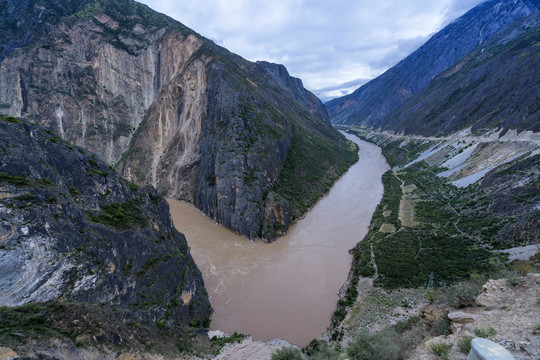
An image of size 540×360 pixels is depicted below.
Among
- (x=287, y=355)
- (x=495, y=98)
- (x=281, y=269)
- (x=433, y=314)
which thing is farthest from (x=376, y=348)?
(x=495, y=98)

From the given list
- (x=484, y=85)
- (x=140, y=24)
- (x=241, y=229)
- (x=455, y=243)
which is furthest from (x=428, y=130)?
(x=140, y=24)

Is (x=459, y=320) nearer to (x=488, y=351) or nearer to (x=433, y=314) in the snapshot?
(x=433, y=314)

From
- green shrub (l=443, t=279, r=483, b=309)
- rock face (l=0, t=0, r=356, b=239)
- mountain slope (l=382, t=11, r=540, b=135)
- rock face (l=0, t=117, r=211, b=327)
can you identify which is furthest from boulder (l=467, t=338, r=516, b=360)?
mountain slope (l=382, t=11, r=540, b=135)

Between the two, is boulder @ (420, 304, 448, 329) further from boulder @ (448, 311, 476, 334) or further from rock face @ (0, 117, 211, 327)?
rock face @ (0, 117, 211, 327)

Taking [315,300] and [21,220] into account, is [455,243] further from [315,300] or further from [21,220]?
[21,220]

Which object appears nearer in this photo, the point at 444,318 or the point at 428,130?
the point at 444,318

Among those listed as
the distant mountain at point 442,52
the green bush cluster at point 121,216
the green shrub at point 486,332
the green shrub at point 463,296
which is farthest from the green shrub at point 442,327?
the distant mountain at point 442,52
